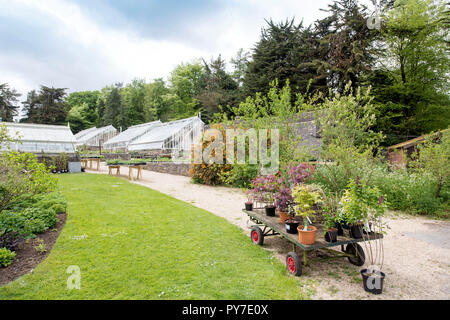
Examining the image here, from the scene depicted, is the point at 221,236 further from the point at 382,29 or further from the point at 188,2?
the point at 382,29

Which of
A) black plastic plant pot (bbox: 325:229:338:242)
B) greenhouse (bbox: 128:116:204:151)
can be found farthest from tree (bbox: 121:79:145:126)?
black plastic plant pot (bbox: 325:229:338:242)

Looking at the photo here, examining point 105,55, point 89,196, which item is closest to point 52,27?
point 105,55

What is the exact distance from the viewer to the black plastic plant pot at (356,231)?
10.2 ft

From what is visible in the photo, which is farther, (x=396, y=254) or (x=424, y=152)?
(x=424, y=152)

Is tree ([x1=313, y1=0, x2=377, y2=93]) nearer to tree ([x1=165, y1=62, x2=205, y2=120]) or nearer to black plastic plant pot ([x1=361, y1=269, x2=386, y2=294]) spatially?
black plastic plant pot ([x1=361, y1=269, x2=386, y2=294])

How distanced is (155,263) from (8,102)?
161 feet

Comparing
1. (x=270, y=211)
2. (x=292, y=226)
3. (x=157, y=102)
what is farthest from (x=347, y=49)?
(x=157, y=102)

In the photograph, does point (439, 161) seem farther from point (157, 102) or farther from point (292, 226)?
point (157, 102)

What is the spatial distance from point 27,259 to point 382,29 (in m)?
21.4

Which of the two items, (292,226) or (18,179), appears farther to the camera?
(18,179)

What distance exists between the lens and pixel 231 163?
34.0 feet

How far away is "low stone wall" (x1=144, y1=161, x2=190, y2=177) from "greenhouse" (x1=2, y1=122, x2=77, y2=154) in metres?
5.76

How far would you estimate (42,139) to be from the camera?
14859 mm

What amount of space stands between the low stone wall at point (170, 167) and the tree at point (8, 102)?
101ft
